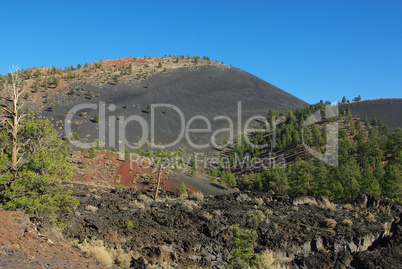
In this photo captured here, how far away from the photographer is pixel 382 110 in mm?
93125

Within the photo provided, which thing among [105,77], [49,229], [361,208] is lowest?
[361,208]

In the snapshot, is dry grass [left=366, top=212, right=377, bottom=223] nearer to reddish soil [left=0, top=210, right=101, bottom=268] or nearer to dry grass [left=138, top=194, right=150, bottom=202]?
dry grass [left=138, top=194, right=150, bottom=202]

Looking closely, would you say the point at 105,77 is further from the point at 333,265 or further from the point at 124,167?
the point at 333,265

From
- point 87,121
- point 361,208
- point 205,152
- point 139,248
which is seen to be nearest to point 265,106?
point 205,152

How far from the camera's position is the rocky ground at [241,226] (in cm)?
1318

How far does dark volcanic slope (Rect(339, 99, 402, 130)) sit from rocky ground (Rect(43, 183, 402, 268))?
68.4 meters

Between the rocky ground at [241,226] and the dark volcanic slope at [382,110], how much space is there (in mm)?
68408

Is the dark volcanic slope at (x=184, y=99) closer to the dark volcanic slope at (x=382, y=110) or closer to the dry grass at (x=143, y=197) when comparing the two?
the dark volcanic slope at (x=382, y=110)

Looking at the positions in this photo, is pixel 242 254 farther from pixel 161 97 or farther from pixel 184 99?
pixel 161 97

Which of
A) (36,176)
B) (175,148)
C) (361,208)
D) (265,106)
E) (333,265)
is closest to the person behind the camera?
(36,176)

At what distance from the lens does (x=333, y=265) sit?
1435 centimetres

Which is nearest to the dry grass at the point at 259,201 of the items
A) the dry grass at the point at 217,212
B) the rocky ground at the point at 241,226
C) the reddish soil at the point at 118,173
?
the rocky ground at the point at 241,226

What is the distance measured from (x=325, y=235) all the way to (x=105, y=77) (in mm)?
110431

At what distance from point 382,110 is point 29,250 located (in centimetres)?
10650
